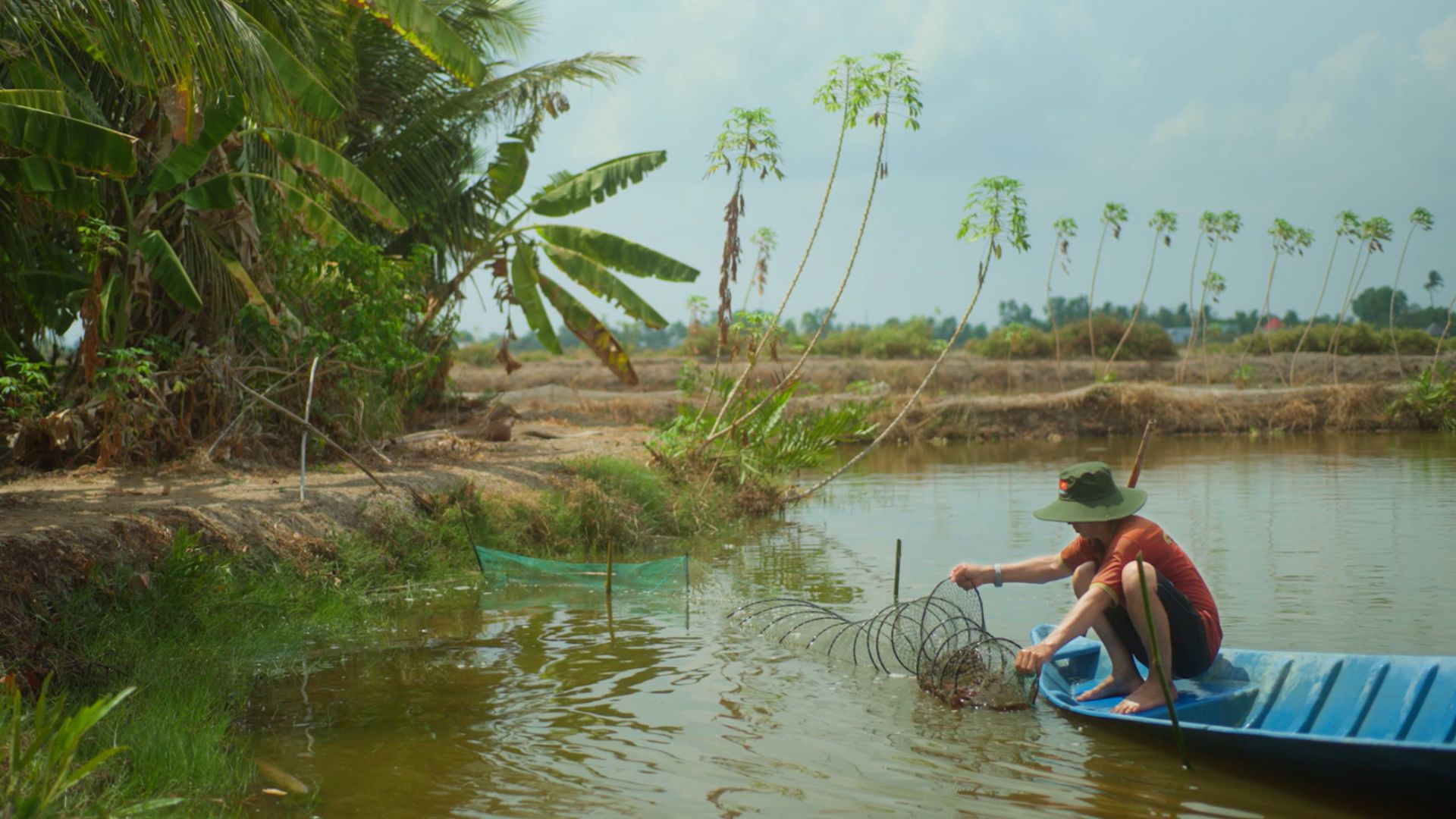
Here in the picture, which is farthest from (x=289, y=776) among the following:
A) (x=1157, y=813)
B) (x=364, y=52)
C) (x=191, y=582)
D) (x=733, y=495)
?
(x=364, y=52)

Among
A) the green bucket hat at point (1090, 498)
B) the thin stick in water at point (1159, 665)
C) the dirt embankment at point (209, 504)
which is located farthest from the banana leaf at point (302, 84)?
the thin stick in water at point (1159, 665)

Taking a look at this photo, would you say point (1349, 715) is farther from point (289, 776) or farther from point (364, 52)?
point (364, 52)

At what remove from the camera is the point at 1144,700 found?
5.44 metres

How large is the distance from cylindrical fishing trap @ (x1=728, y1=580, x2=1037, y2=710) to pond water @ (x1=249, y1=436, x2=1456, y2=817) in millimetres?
116

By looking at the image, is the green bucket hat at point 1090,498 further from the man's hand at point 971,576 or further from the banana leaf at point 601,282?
the banana leaf at point 601,282

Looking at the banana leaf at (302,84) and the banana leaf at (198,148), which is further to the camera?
the banana leaf at (302,84)

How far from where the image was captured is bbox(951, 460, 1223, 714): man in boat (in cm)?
539

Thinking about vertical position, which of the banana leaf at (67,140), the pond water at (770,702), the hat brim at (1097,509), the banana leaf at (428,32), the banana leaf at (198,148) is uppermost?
the banana leaf at (428,32)

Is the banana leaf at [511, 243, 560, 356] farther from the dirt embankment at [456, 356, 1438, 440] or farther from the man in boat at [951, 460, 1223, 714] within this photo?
the man in boat at [951, 460, 1223, 714]

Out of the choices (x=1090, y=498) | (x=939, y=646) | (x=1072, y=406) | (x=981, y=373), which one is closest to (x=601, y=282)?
(x=939, y=646)

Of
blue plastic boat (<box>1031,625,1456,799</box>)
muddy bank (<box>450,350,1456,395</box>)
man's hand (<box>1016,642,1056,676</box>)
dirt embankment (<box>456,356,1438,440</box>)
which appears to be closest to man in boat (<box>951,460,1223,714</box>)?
man's hand (<box>1016,642,1056,676</box>)

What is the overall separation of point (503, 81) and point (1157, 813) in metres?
14.7

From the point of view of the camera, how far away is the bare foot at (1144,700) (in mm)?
5426

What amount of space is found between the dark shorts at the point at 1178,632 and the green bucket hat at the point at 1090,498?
384mm
